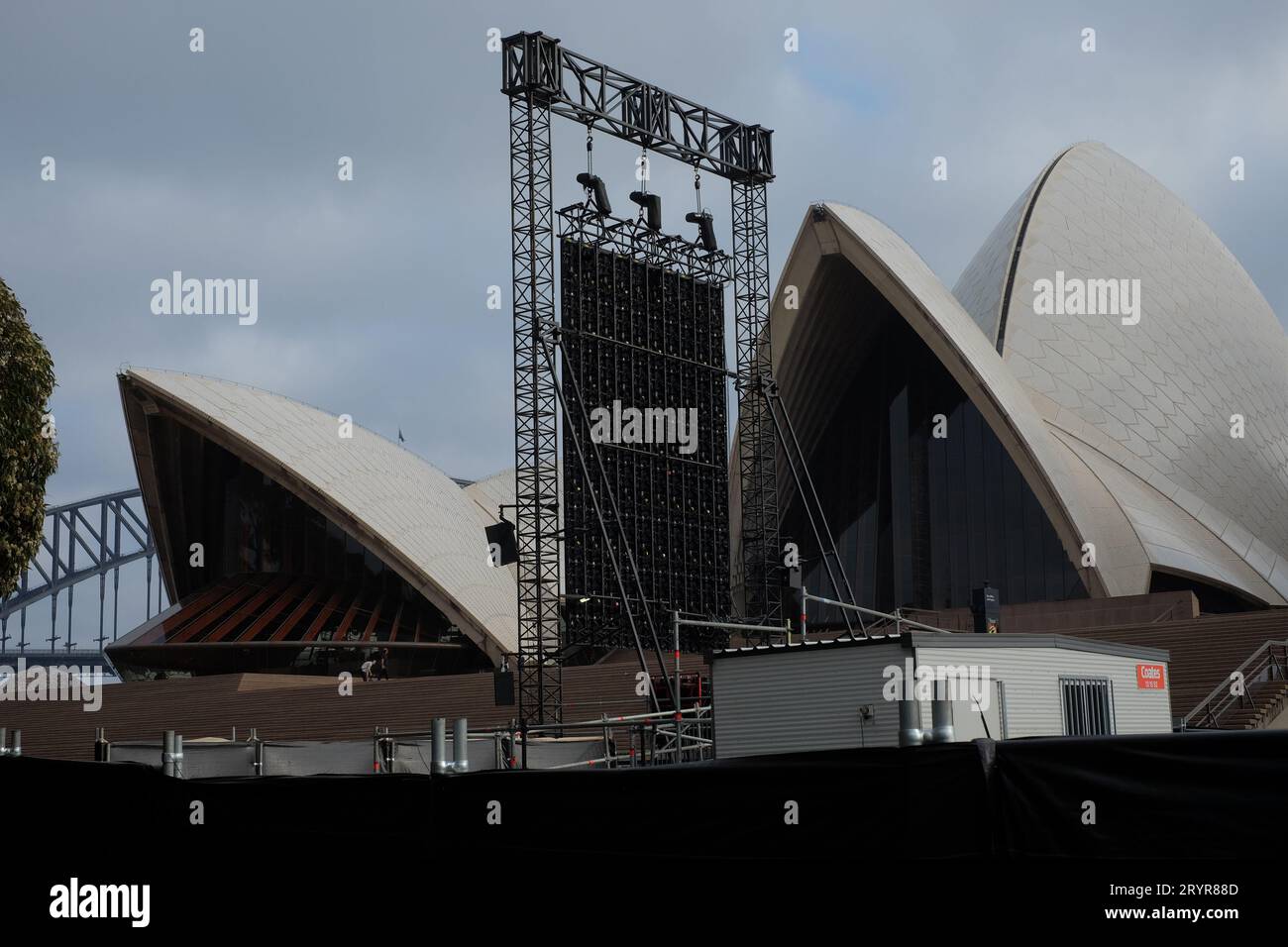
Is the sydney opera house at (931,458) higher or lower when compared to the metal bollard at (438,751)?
higher

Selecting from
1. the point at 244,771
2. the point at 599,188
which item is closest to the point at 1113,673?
the point at 244,771

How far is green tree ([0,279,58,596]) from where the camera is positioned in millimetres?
17141

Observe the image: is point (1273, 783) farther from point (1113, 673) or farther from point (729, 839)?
point (1113, 673)

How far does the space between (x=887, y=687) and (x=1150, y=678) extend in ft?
17.7

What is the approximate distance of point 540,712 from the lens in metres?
29.2

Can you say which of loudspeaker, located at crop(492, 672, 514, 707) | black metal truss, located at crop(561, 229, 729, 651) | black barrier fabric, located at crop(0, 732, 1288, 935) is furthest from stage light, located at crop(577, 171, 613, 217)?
black barrier fabric, located at crop(0, 732, 1288, 935)

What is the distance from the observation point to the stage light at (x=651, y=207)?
35.1m

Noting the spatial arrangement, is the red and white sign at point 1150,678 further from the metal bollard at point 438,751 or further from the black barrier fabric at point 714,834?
the black barrier fabric at point 714,834

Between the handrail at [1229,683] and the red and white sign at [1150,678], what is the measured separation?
2.44 metres

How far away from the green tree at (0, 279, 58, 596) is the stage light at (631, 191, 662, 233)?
758 inches

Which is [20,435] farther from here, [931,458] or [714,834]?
[931,458]

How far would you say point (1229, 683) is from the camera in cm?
2469

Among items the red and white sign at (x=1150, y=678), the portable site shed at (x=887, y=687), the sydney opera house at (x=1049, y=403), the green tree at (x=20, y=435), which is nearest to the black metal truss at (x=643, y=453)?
the sydney opera house at (x=1049, y=403)

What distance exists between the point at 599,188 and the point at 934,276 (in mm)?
12335
